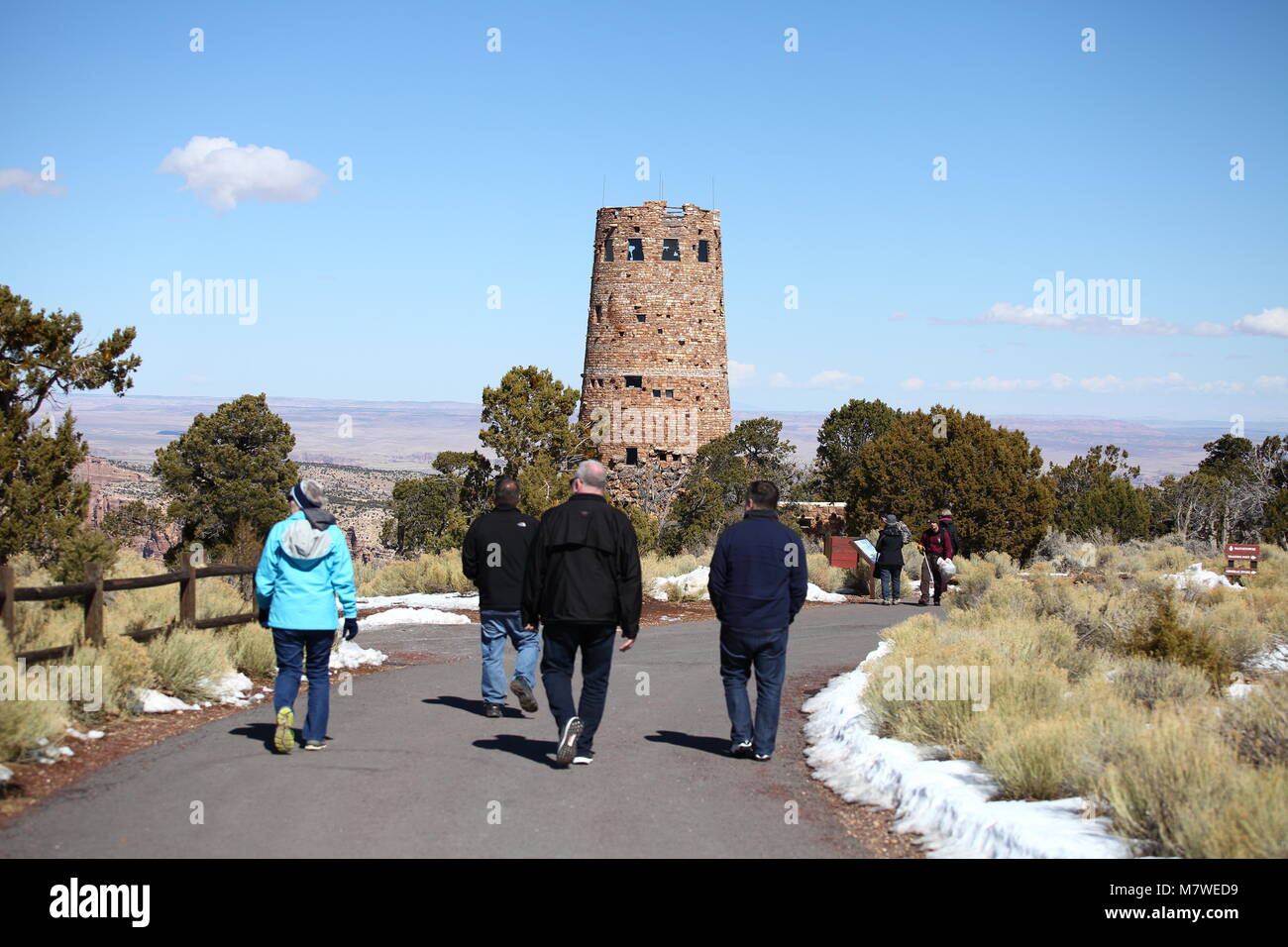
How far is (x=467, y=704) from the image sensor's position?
11672mm

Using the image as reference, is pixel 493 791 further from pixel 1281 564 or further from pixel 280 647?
pixel 1281 564

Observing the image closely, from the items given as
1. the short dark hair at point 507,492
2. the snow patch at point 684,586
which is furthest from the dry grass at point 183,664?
the snow patch at point 684,586

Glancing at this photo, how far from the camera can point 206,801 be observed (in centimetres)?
776

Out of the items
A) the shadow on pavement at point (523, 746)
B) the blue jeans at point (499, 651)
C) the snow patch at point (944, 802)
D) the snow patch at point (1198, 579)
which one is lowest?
the snow patch at point (1198, 579)

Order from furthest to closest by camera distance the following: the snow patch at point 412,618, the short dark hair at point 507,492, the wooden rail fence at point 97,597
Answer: the snow patch at point 412,618 < the short dark hair at point 507,492 < the wooden rail fence at point 97,597

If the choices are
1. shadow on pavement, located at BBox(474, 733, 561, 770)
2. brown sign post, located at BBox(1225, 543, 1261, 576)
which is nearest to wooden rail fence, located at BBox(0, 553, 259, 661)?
shadow on pavement, located at BBox(474, 733, 561, 770)

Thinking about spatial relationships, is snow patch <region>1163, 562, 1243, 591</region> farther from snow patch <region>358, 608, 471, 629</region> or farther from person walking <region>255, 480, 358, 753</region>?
person walking <region>255, 480, 358, 753</region>

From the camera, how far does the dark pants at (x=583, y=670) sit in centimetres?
901

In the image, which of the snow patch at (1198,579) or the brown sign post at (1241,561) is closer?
the snow patch at (1198,579)

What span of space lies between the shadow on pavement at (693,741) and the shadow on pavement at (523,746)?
2.99 feet

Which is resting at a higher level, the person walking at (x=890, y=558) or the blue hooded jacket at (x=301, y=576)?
the blue hooded jacket at (x=301, y=576)

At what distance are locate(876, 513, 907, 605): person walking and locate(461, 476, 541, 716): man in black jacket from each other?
42.1 feet

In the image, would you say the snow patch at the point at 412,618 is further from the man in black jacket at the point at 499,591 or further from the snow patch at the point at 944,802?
the snow patch at the point at 944,802

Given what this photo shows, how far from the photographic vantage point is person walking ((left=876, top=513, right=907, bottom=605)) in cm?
2311
